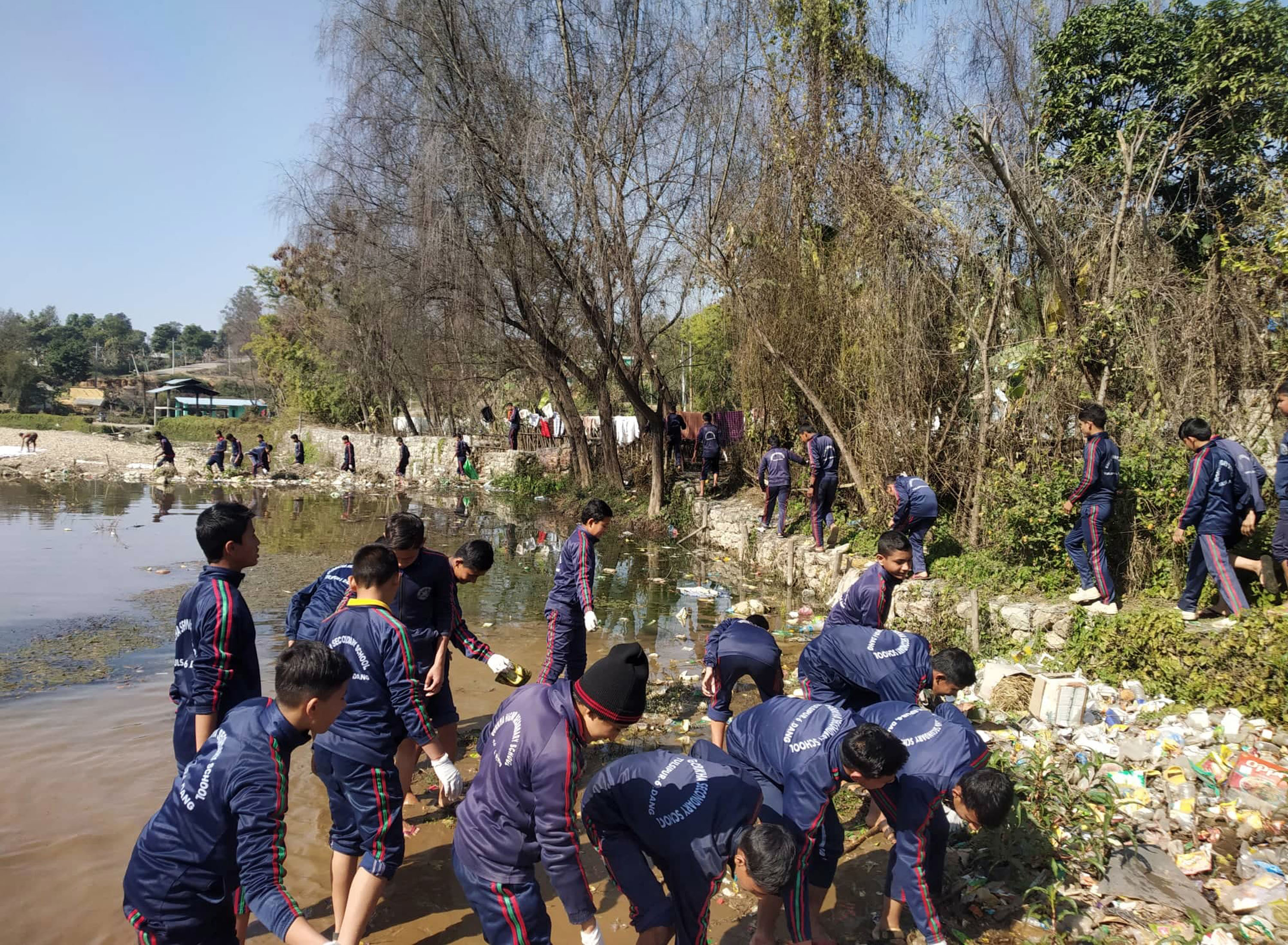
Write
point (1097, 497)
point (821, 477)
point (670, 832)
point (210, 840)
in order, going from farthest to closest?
1. point (821, 477)
2. point (1097, 497)
3. point (670, 832)
4. point (210, 840)

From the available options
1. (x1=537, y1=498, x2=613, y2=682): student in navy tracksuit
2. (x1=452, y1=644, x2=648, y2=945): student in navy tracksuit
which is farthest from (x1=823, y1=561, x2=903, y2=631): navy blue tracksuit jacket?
(x1=452, y1=644, x2=648, y2=945): student in navy tracksuit

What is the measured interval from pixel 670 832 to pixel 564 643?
2.87 m

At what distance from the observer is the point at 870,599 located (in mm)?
4539

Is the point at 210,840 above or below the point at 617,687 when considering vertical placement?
below

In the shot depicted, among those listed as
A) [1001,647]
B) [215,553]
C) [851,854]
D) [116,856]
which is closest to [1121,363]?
[1001,647]

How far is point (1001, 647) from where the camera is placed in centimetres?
682

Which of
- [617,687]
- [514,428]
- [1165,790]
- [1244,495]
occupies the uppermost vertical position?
[514,428]

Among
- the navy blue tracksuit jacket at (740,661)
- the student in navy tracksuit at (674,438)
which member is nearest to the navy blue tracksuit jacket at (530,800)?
the navy blue tracksuit jacket at (740,661)

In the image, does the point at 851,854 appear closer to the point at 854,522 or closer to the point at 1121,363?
the point at 1121,363

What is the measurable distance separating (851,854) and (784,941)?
2.78 ft

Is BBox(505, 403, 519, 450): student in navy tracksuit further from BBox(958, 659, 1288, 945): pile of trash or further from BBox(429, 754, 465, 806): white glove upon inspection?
BBox(429, 754, 465, 806): white glove

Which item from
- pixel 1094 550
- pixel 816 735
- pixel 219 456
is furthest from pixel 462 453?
pixel 816 735

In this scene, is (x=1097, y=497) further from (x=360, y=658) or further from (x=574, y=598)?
(x=360, y=658)

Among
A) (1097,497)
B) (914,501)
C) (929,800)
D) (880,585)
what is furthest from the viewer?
(914,501)
